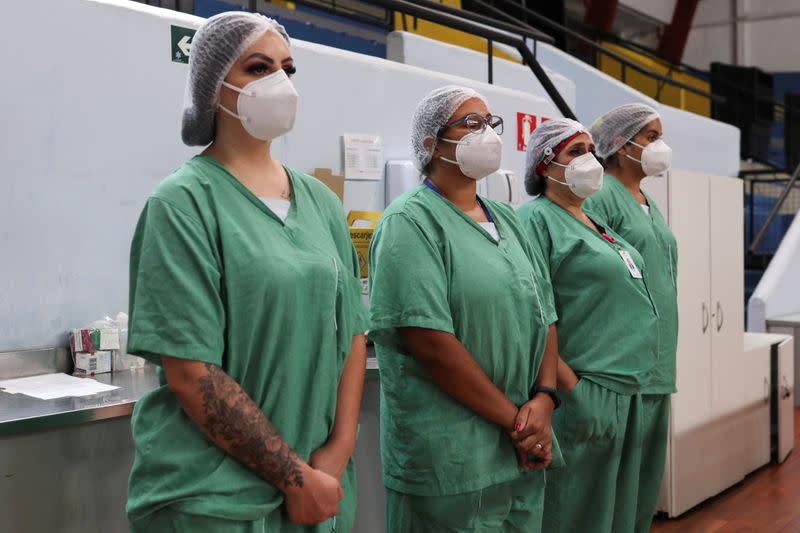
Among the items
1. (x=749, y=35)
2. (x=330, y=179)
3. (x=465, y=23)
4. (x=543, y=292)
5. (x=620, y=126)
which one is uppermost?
(x=749, y=35)

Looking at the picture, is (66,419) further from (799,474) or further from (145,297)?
(799,474)

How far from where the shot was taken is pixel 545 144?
100 inches

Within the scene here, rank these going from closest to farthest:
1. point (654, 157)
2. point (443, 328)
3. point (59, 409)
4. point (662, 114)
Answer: point (59, 409) → point (443, 328) → point (654, 157) → point (662, 114)

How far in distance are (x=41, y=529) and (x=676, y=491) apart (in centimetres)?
281

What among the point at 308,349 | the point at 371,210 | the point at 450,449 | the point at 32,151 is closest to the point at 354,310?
the point at 308,349

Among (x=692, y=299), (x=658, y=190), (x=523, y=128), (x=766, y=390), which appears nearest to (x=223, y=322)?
(x=523, y=128)

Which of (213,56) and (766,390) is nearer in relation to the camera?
(213,56)

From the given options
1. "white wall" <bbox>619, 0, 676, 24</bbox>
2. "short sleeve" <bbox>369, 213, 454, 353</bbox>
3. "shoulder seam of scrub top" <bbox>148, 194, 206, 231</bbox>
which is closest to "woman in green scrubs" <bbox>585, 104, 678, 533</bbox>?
"short sleeve" <bbox>369, 213, 454, 353</bbox>

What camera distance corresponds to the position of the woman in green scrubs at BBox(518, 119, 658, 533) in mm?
2391

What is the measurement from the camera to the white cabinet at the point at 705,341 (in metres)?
3.68

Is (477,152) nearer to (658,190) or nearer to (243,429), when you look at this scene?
(243,429)

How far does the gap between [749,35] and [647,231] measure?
11646 mm

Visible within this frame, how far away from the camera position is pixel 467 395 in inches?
72.5

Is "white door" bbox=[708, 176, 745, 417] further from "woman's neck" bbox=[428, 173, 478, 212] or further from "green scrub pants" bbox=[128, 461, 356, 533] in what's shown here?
"green scrub pants" bbox=[128, 461, 356, 533]
